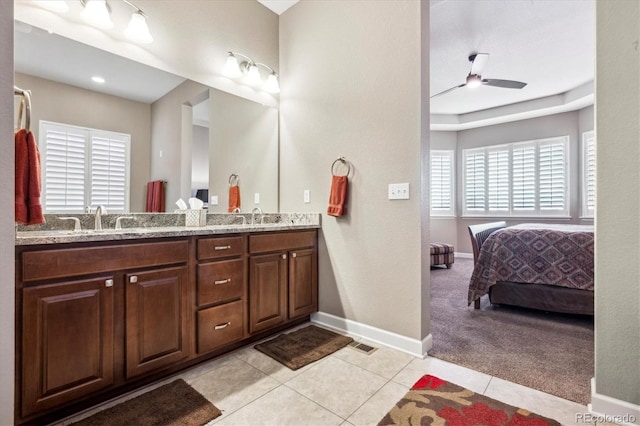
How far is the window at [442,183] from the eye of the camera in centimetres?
657

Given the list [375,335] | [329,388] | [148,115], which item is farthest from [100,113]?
[375,335]

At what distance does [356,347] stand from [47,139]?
8.08ft

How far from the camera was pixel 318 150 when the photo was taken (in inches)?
107

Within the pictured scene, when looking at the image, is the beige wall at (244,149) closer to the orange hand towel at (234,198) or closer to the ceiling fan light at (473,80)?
the orange hand towel at (234,198)

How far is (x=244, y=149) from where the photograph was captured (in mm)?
2910

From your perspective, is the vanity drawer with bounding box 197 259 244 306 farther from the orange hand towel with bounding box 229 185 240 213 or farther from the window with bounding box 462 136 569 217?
the window with bounding box 462 136 569 217

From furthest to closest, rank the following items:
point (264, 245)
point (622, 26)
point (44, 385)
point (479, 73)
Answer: point (479, 73) < point (264, 245) < point (622, 26) < point (44, 385)

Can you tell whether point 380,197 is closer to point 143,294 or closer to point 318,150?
point 318,150

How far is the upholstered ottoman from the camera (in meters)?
5.04

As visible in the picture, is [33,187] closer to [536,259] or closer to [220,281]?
[220,281]

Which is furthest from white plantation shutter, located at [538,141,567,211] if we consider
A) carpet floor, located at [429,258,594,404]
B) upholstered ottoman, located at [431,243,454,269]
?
carpet floor, located at [429,258,594,404]

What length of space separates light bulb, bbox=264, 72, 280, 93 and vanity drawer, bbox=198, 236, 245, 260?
64.0 inches

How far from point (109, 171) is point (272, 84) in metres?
1.65

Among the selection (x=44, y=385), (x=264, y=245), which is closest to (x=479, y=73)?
(x=264, y=245)
